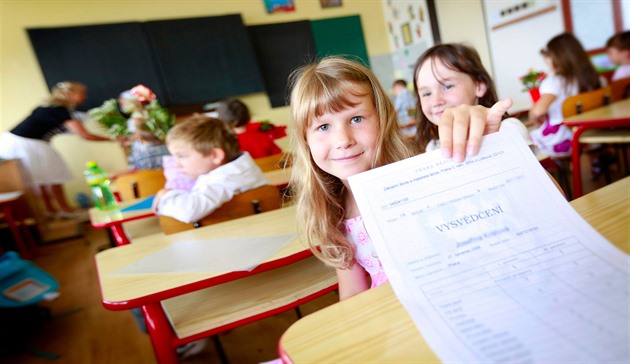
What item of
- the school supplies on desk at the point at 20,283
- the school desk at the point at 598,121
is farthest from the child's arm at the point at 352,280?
the school supplies on desk at the point at 20,283

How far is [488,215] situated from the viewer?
28 centimetres

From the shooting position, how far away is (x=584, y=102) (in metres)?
1.63

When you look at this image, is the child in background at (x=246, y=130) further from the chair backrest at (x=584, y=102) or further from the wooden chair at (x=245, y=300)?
the chair backrest at (x=584, y=102)

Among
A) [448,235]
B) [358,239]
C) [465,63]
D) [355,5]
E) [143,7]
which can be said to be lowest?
[358,239]

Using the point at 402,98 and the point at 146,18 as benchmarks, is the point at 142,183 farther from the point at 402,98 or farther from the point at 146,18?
the point at 402,98

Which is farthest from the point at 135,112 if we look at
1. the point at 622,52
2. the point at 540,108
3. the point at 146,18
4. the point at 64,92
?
the point at 622,52

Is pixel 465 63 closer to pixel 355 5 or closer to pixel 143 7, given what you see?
pixel 355 5

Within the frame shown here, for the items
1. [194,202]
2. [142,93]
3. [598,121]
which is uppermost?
[142,93]

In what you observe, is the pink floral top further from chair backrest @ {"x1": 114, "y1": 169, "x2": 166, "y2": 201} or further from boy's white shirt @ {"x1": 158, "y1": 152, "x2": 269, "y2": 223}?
chair backrest @ {"x1": 114, "y1": 169, "x2": 166, "y2": 201}

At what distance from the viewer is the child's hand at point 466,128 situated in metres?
0.30

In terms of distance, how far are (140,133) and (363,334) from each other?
1495mm

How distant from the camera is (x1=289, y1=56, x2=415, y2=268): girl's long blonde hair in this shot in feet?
1.86

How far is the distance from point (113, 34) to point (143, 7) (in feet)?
0.83

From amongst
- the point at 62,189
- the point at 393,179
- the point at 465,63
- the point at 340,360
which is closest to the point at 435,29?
the point at 465,63
